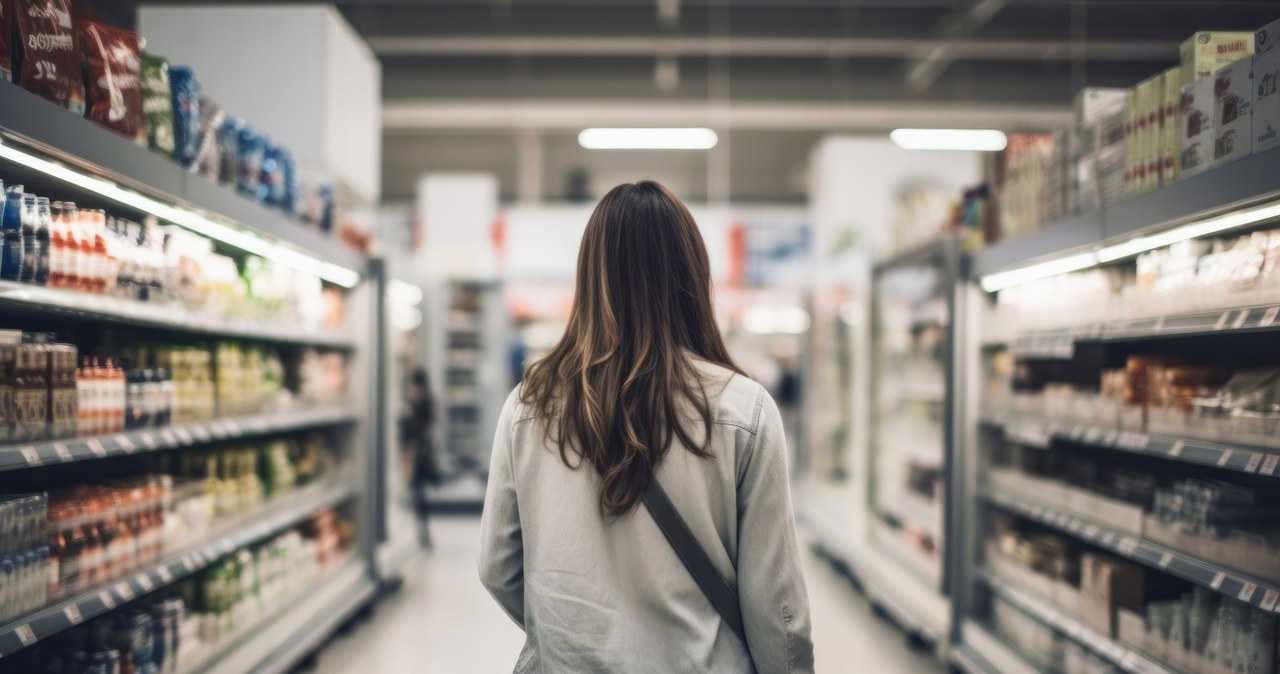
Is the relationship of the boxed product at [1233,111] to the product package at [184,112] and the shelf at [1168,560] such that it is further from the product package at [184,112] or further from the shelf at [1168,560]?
the product package at [184,112]

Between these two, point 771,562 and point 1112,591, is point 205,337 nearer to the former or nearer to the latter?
point 771,562

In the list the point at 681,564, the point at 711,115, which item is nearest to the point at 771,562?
the point at 681,564

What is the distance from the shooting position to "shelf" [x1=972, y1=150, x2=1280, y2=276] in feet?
7.22

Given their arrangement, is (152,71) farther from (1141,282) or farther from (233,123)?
(1141,282)

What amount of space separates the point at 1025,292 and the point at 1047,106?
1004cm

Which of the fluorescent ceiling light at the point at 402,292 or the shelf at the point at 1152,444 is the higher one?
the fluorescent ceiling light at the point at 402,292

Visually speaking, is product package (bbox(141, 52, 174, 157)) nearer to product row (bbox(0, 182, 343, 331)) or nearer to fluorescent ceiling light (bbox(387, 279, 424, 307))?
product row (bbox(0, 182, 343, 331))

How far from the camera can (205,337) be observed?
3953 millimetres

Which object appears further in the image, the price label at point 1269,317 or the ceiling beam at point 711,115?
the ceiling beam at point 711,115

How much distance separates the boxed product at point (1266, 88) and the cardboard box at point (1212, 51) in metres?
0.31

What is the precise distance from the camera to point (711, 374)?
5.15 feet

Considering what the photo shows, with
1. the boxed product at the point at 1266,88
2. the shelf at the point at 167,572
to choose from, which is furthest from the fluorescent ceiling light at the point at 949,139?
the shelf at the point at 167,572

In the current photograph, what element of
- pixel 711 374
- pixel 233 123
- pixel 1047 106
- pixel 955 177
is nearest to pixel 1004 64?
pixel 1047 106

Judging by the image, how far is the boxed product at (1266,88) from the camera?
2205mm
